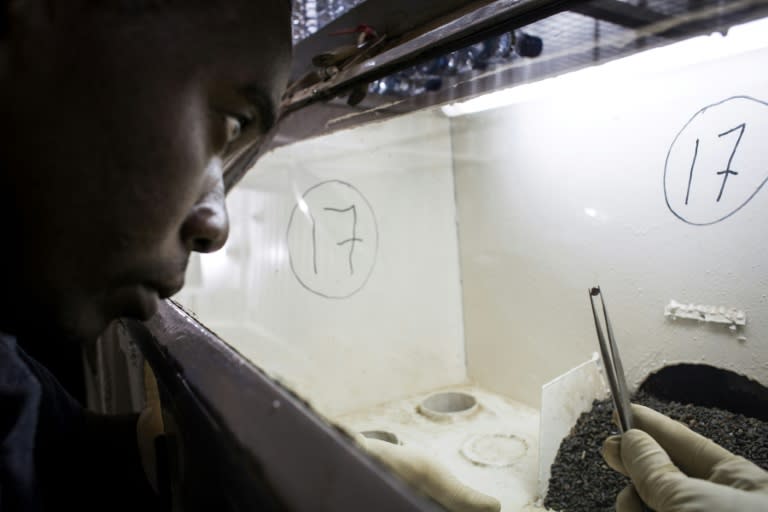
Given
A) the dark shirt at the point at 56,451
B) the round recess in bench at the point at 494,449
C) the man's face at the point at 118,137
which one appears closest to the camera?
the man's face at the point at 118,137

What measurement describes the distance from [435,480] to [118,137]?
0.67 metres

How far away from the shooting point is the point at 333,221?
7.41ft

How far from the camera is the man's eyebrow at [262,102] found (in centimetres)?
65

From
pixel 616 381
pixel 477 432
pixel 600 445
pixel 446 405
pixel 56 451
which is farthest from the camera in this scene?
pixel 446 405

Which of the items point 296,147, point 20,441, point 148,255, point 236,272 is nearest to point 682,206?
point 148,255

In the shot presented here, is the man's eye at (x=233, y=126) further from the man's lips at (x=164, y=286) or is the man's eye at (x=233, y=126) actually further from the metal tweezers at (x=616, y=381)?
the metal tweezers at (x=616, y=381)

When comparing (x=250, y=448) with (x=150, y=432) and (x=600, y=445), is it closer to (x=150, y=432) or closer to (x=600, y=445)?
(x=150, y=432)

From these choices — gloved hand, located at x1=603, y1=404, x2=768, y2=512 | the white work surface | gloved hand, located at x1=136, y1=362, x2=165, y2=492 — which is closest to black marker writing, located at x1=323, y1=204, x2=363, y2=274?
the white work surface

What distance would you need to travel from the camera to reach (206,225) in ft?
2.24

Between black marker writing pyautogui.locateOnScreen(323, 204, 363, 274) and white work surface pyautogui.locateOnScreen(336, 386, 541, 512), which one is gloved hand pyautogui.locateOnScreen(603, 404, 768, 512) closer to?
white work surface pyautogui.locateOnScreen(336, 386, 541, 512)

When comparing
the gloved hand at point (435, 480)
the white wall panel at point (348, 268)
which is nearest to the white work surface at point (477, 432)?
the white wall panel at point (348, 268)

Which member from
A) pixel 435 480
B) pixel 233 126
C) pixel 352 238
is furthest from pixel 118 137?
pixel 352 238

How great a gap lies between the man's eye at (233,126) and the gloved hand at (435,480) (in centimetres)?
48

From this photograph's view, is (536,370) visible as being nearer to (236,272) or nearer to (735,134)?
(735,134)
